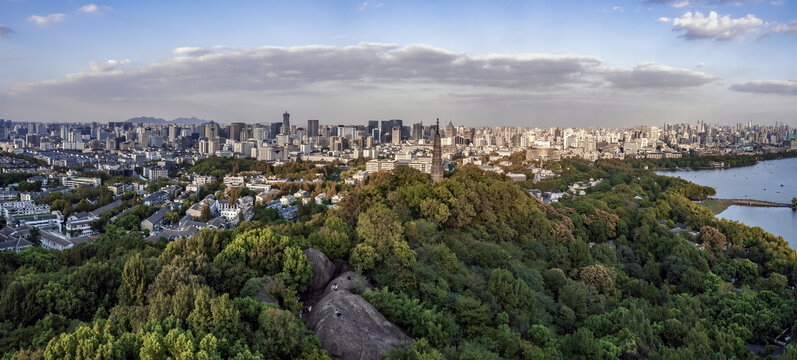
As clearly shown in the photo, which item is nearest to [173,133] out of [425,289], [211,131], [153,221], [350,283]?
[211,131]

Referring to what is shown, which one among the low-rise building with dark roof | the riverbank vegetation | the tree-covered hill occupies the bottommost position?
the low-rise building with dark roof

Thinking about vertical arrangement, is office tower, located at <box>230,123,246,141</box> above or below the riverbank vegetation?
above

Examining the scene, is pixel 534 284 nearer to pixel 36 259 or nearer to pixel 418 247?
pixel 418 247

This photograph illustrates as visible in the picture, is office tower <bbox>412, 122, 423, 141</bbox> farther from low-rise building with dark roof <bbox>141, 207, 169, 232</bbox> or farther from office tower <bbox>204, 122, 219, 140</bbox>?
low-rise building with dark roof <bbox>141, 207, 169, 232</bbox>

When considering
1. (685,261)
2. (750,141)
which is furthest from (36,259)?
(750,141)

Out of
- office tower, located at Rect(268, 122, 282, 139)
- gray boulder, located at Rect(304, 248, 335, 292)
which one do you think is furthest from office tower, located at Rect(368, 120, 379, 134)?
gray boulder, located at Rect(304, 248, 335, 292)

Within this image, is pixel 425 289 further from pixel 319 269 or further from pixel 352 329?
pixel 352 329
